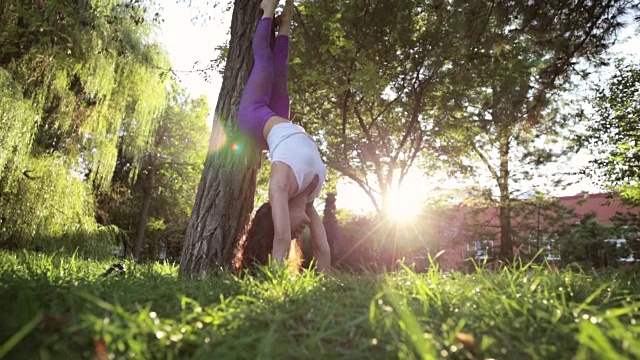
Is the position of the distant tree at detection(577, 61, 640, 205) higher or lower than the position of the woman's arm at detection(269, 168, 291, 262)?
higher

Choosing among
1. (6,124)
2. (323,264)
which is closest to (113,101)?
(6,124)

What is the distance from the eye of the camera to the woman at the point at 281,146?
308 centimetres

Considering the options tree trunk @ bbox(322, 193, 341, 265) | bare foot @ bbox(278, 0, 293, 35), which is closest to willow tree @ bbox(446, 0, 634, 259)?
bare foot @ bbox(278, 0, 293, 35)

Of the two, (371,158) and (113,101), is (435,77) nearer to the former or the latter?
(371,158)

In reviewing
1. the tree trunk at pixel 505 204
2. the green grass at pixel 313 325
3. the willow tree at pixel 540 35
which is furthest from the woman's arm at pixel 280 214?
the tree trunk at pixel 505 204

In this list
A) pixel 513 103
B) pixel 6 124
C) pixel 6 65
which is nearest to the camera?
pixel 513 103

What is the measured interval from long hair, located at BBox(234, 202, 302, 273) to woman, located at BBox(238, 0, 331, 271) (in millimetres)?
19

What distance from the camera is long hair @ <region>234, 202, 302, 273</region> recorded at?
3.58m

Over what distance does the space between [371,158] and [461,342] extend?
15594mm

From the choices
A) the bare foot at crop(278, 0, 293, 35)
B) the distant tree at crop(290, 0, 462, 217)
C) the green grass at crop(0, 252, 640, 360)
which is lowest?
the green grass at crop(0, 252, 640, 360)

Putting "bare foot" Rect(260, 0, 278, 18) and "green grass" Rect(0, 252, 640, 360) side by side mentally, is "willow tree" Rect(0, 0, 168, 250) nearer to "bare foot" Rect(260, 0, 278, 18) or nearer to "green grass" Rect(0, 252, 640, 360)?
"bare foot" Rect(260, 0, 278, 18)

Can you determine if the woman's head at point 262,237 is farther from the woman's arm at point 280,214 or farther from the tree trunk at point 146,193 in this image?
the tree trunk at point 146,193

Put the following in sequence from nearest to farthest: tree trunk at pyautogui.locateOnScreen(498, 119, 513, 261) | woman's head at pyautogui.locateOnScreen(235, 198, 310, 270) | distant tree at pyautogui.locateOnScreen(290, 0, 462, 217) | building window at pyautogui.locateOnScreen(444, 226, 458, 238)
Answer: woman's head at pyautogui.locateOnScreen(235, 198, 310, 270) < distant tree at pyautogui.locateOnScreen(290, 0, 462, 217) < tree trunk at pyautogui.locateOnScreen(498, 119, 513, 261) < building window at pyautogui.locateOnScreen(444, 226, 458, 238)

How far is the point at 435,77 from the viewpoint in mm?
14180
